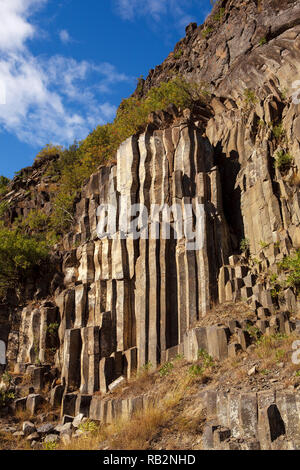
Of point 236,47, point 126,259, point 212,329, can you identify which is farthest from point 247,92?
point 212,329

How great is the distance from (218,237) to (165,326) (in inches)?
172

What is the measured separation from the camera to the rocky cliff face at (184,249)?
53.0ft

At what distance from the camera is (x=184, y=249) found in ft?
57.4

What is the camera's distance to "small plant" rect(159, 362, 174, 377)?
48.4ft

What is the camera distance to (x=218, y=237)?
18.0 metres

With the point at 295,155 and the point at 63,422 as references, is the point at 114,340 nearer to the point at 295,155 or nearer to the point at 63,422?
the point at 63,422

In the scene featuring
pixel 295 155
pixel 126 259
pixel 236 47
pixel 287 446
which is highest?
pixel 236 47

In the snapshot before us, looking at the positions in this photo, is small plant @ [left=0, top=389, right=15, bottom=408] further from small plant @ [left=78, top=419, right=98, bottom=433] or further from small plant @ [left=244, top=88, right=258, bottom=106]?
small plant @ [left=244, top=88, right=258, bottom=106]

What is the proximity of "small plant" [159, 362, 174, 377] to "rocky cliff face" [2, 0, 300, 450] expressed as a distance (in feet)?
1.97

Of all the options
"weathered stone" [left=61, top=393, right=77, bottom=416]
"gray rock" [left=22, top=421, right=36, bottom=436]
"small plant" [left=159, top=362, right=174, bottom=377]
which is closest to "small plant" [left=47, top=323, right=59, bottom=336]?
"weathered stone" [left=61, top=393, right=77, bottom=416]

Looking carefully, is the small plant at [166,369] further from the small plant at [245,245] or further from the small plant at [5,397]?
the small plant at [5,397]

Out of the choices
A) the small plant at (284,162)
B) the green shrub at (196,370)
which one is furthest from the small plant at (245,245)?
the green shrub at (196,370)

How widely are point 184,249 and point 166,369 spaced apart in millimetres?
4864

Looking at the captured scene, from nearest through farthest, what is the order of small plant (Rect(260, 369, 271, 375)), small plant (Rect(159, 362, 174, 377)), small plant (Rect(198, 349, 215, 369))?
small plant (Rect(260, 369, 271, 375)) → small plant (Rect(198, 349, 215, 369)) → small plant (Rect(159, 362, 174, 377))
